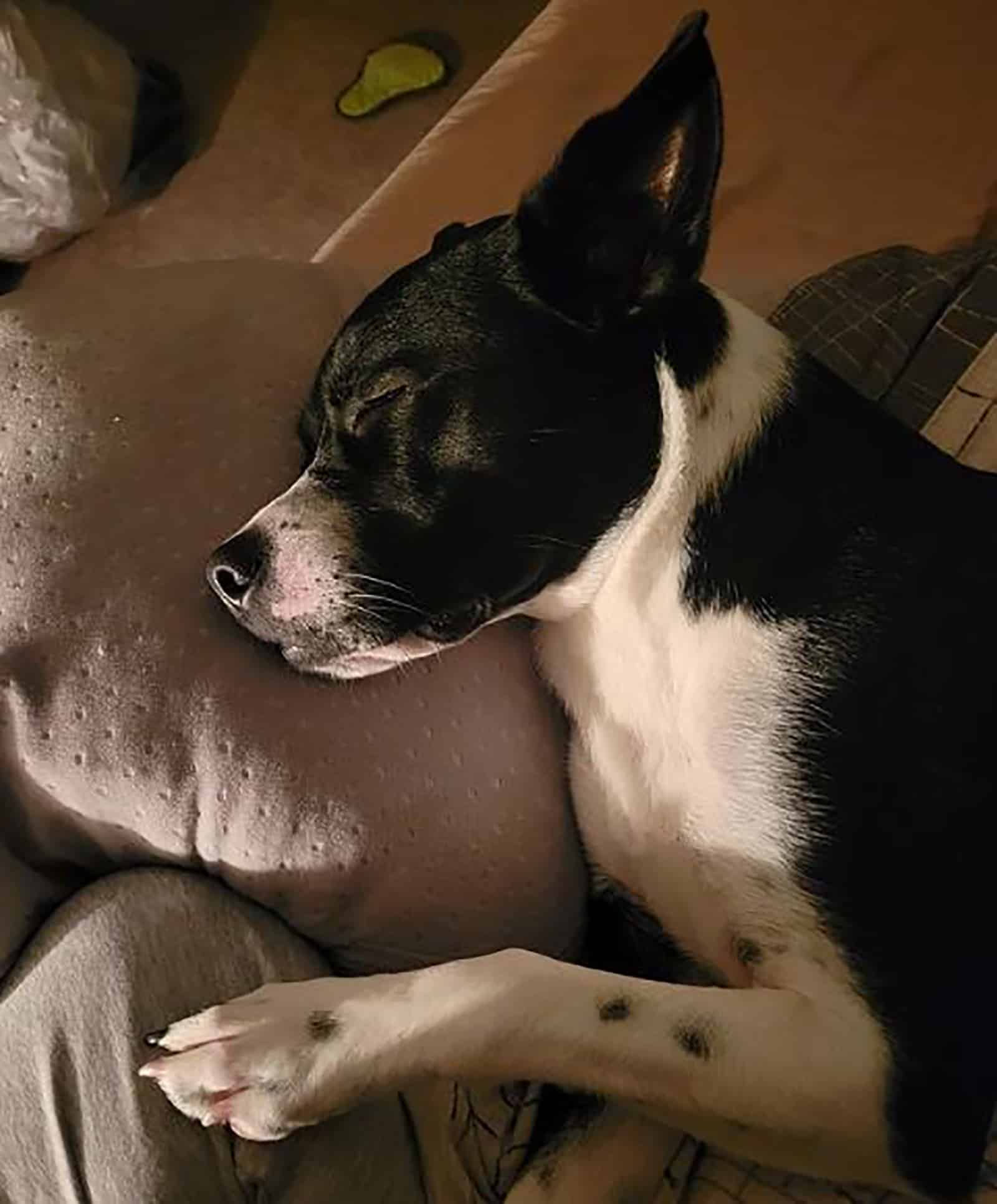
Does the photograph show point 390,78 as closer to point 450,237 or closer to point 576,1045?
point 450,237

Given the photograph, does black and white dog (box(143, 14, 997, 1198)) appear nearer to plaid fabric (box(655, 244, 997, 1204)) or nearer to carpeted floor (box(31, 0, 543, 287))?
plaid fabric (box(655, 244, 997, 1204))

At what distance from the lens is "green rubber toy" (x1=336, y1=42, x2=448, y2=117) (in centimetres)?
334

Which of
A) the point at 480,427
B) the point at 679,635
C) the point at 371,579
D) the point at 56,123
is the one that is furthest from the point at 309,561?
the point at 56,123

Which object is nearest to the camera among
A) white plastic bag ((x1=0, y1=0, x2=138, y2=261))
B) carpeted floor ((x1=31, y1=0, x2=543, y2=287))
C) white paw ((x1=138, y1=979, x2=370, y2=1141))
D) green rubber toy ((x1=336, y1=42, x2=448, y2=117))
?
white paw ((x1=138, y1=979, x2=370, y2=1141))

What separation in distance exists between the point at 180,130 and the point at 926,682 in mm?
2308

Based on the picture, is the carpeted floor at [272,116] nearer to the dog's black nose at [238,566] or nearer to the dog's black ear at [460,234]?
the dog's black ear at [460,234]

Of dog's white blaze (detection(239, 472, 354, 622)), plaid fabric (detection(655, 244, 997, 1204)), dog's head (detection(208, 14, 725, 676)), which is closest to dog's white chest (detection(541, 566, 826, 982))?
dog's head (detection(208, 14, 725, 676))

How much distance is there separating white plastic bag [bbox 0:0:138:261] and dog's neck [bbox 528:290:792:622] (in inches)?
73.6

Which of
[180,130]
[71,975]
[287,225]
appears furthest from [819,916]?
[180,130]

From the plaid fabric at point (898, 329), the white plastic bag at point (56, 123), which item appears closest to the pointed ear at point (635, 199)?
the plaid fabric at point (898, 329)

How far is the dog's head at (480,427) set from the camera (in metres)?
1.42

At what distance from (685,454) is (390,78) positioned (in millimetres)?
2085

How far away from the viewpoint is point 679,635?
1.51 meters

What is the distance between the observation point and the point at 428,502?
4.67 ft
